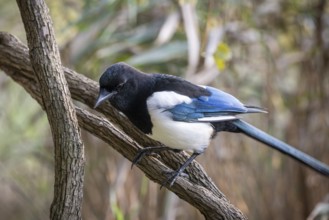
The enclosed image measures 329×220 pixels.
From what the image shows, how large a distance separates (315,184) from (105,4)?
1621 mm

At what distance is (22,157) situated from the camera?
4.70 meters

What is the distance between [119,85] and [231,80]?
74.8 inches

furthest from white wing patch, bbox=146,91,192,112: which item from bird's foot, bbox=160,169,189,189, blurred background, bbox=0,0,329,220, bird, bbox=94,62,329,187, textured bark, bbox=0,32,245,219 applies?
blurred background, bbox=0,0,329,220

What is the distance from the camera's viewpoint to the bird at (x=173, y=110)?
2.30 metres

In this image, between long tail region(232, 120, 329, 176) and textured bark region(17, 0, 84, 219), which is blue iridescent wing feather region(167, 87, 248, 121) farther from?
textured bark region(17, 0, 84, 219)

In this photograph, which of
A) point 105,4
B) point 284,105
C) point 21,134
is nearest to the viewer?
point 105,4

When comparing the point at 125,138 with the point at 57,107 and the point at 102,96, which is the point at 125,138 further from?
the point at 57,107

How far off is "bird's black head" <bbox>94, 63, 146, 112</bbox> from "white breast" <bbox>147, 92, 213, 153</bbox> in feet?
0.25

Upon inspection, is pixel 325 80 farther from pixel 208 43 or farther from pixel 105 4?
pixel 105 4

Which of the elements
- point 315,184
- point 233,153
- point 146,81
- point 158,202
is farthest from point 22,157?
point 146,81

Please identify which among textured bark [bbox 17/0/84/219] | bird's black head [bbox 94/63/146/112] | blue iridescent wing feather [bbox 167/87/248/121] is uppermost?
blue iridescent wing feather [bbox 167/87/248/121]

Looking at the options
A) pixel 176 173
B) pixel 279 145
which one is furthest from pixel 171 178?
pixel 279 145

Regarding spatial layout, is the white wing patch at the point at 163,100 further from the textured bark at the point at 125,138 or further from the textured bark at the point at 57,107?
the textured bark at the point at 57,107

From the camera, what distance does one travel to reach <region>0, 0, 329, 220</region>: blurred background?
3801mm
